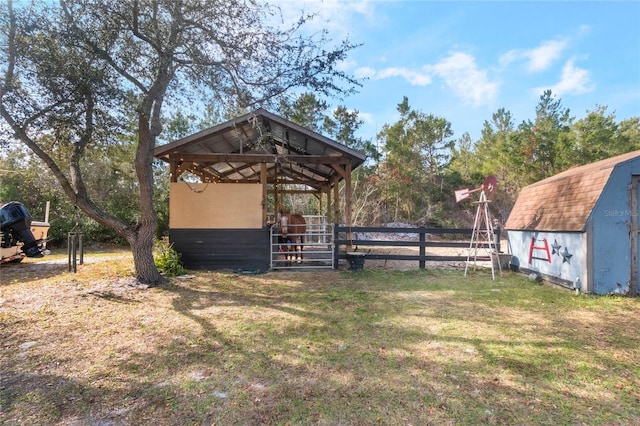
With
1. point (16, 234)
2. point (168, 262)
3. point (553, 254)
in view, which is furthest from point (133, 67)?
point (553, 254)

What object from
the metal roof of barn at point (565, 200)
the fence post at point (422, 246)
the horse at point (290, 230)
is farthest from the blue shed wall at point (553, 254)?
the horse at point (290, 230)

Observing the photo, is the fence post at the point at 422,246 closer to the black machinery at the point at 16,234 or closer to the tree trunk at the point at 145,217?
the tree trunk at the point at 145,217

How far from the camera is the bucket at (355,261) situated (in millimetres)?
8141

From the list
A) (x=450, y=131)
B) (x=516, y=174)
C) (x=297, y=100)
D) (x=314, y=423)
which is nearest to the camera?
(x=314, y=423)

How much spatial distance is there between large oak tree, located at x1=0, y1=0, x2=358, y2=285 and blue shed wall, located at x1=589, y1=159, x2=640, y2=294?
4.87m

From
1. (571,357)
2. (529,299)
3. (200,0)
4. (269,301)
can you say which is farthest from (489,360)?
(200,0)

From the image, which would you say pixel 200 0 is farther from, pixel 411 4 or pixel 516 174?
pixel 516 174

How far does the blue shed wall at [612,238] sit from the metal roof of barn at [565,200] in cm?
14

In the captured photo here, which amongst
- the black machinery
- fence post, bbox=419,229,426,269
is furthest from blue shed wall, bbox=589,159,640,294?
the black machinery

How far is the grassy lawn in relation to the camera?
90.5 inches

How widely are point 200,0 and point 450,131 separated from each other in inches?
731

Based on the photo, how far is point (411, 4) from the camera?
23.9 ft

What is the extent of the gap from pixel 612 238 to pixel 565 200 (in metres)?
1.18

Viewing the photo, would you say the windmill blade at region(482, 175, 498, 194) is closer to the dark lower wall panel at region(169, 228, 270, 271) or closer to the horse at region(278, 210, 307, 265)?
the horse at region(278, 210, 307, 265)
